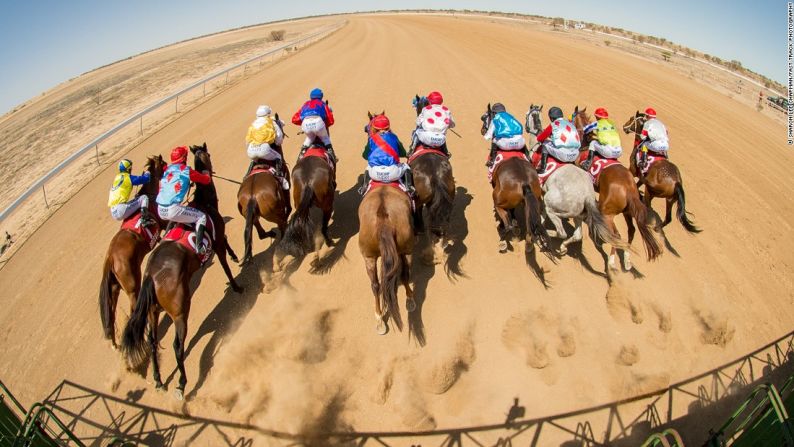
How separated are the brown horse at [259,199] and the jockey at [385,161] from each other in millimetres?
1562

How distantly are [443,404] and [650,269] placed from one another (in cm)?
455

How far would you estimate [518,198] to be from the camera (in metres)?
6.29

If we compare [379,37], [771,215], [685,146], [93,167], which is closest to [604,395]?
[771,215]

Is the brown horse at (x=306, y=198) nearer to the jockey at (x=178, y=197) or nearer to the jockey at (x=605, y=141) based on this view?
the jockey at (x=178, y=197)

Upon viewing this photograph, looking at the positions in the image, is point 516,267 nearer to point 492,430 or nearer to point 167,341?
point 492,430

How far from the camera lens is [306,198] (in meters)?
6.49

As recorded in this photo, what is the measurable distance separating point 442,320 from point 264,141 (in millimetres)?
4467

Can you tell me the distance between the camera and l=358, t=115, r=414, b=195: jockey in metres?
6.00

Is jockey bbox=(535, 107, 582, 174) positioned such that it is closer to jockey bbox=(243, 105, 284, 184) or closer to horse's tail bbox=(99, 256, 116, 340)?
jockey bbox=(243, 105, 284, 184)

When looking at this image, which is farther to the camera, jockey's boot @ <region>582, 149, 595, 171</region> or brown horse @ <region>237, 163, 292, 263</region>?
jockey's boot @ <region>582, 149, 595, 171</region>

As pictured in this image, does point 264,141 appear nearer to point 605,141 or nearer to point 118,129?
point 605,141

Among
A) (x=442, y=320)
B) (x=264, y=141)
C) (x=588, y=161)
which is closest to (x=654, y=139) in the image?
(x=588, y=161)

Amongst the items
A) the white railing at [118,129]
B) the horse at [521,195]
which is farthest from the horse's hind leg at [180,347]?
the white railing at [118,129]

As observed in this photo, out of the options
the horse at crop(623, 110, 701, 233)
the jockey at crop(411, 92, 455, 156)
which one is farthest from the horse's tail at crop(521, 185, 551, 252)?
the horse at crop(623, 110, 701, 233)
